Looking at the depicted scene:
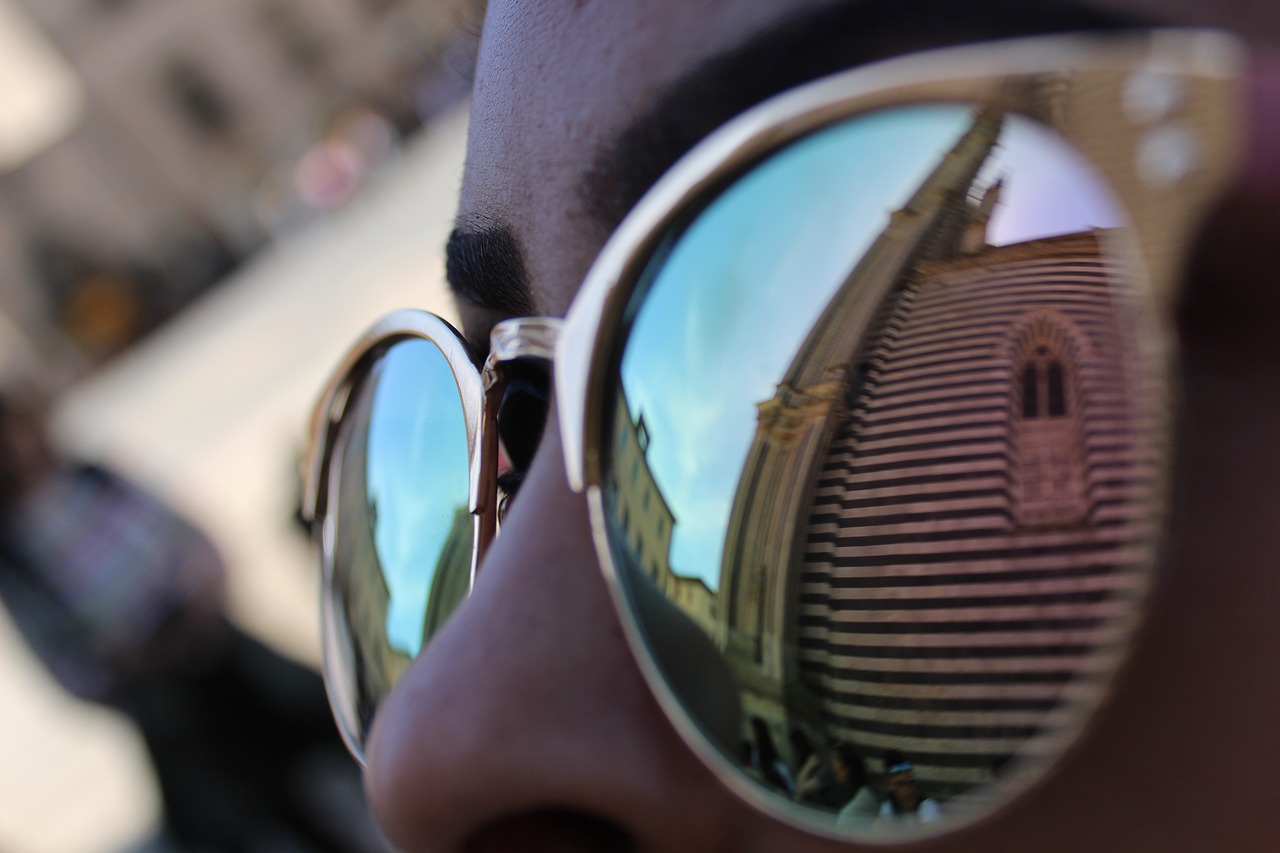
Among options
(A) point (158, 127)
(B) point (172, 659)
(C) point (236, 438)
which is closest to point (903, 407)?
(B) point (172, 659)

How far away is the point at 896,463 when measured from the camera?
57cm

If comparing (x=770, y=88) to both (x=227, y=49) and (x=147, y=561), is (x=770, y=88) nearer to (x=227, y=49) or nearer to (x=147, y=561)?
(x=147, y=561)

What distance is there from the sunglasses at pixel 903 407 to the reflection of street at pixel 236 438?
20.0 inches

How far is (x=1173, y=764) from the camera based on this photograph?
520mm

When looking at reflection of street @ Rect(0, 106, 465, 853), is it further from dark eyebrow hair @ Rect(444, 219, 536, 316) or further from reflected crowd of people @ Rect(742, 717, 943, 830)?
reflected crowd of people @ Rect(742, 717, 943, 830)

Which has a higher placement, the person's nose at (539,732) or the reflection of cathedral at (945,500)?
the reflection of cathedral at (945,500)

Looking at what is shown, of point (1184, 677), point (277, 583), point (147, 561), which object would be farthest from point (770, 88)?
point (277, 583)

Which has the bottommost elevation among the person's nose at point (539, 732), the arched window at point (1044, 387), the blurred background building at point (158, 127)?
the person's nose at point (539, 732)

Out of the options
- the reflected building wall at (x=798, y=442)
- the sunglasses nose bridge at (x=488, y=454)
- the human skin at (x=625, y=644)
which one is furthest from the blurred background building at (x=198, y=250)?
the reflected building wall at (x=798, y=442)

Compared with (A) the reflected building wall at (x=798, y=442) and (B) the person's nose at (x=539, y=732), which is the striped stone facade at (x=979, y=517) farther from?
(B) the person's nose at (x=539, y=732)

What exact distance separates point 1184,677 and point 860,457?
21 cm

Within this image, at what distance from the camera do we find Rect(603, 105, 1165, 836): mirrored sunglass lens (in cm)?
50

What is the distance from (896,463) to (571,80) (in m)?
0.40

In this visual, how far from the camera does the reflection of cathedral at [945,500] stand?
1.63 feet
